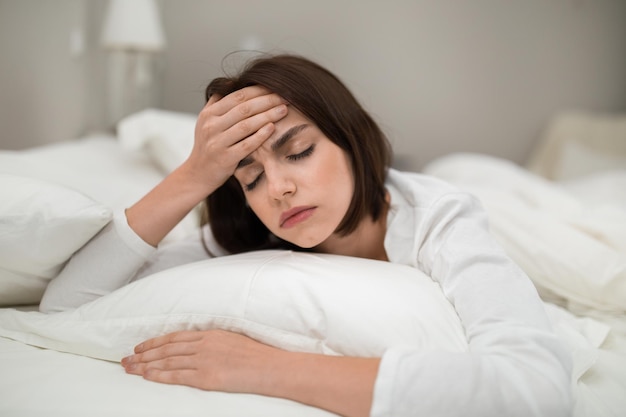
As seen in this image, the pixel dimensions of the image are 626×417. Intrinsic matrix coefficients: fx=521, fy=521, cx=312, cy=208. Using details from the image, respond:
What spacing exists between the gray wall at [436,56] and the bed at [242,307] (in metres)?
1.52

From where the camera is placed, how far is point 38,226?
924 millimetres

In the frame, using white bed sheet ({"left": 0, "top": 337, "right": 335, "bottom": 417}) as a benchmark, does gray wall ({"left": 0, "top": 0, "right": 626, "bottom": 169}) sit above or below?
above

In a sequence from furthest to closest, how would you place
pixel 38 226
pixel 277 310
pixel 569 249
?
pixel 569 249 → pixel 38 226 → pixel 277 310

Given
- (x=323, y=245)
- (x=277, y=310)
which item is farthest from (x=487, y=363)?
(x=323, y=245)

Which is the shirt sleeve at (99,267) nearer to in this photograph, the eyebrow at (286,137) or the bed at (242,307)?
the bed at (242,307)

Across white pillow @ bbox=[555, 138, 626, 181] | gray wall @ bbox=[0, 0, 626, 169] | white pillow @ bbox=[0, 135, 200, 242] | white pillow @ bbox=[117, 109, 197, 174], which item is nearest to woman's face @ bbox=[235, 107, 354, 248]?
white pillow @ bbox=[0, 135, 200, 242]

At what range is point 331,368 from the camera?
73 cm

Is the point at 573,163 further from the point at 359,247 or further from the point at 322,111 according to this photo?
the point at 322,111

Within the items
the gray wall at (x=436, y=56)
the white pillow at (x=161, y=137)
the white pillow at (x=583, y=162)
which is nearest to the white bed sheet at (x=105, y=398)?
the white pillow at (x=161, y=137)

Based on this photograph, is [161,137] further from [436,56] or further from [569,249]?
[436,56]

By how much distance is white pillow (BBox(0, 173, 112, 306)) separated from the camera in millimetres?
920

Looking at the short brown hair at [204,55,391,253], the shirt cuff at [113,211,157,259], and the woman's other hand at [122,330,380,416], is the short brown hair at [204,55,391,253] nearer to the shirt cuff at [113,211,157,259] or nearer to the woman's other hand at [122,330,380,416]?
the shirt cuff at [113,211,157,259]

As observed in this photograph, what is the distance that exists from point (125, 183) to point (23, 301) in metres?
0.46

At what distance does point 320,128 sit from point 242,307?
384mm
